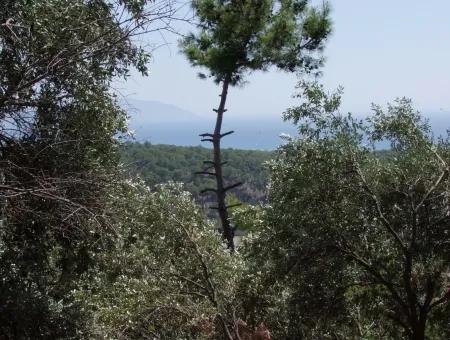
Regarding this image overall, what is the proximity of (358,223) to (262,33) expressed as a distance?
765 centimetres

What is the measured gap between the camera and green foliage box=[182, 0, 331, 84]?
12953 mm

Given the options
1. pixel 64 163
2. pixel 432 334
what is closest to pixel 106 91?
pixel 64 163

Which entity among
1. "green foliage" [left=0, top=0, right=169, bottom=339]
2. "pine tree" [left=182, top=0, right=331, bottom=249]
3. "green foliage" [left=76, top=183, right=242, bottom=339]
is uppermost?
"pine tree" [left=182, top=0, right=331, bottom=249]

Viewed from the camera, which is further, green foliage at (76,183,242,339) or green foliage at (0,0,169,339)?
green foliage at (76,183,242,339)

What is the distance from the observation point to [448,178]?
20.0 feet

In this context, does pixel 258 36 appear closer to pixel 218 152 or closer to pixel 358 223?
pixel 218 152

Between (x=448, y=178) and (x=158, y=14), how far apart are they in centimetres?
359

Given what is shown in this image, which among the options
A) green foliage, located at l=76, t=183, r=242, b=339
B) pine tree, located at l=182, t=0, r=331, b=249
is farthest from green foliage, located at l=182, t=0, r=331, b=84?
green foliage, located at l=76, t=183, r=242, b=339

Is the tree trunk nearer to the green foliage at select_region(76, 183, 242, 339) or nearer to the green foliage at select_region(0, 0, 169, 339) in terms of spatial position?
the green foliage at select_region(76, 183, 242, 339)

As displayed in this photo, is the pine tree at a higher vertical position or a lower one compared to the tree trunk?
higher

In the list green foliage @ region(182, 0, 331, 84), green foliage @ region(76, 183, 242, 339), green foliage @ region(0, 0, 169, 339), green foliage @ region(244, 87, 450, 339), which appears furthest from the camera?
green foliage @ region(182, 0, 331, 84)

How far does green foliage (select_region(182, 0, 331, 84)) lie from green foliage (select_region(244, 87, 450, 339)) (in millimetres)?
6414

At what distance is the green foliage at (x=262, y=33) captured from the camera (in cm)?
1295

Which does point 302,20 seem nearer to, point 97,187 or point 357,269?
point 357,269
